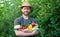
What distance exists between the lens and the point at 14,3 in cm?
793

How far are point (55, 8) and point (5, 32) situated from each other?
6.20ft

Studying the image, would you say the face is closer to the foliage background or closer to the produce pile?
the produce pile

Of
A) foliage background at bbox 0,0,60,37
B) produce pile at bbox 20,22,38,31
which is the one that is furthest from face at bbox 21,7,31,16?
foliage background at bbox 0,0,60,37

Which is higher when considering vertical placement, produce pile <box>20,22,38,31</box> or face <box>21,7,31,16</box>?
face <box>21,7,31,16</box>

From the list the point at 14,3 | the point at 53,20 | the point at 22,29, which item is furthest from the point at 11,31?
the point at 22,29

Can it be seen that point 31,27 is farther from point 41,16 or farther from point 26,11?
point 41,16

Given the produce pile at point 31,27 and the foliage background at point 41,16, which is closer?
the produce pile at point 31,27

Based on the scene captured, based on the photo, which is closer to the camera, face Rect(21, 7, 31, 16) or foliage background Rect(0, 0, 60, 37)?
face Rect(21, 7, 31, 16)

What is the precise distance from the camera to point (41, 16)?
723 centimetres

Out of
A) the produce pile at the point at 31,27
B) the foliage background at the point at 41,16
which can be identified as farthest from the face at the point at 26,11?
the foliage background at the point at 41,16

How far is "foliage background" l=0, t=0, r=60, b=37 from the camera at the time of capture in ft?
23.1

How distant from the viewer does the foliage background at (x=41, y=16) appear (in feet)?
23.1

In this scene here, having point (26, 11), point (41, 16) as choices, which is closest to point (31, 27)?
point (26, 11)

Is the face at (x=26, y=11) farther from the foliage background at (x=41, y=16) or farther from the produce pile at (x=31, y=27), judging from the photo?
the foliage background at (x=41, y=16)
